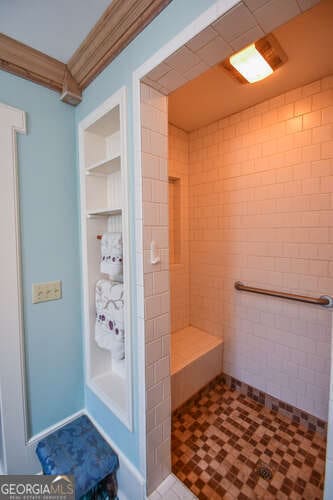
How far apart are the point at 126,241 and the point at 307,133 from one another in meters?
1.48

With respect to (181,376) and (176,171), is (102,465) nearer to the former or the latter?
(181,376)

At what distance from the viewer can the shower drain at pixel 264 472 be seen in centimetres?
122

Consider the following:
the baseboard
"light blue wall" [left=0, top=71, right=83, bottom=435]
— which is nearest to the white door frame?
the baseboard

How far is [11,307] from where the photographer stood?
1124 millimetres

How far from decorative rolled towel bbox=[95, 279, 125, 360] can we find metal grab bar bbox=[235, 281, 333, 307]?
1096 millimetres

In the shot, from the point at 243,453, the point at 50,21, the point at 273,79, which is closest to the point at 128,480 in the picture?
the point at 243,453

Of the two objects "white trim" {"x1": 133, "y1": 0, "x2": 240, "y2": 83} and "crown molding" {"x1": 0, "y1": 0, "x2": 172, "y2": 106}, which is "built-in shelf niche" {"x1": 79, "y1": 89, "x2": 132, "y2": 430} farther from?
"white trim" {"x1": 133, "y1": 0, "x2": 240, "y2": 83}

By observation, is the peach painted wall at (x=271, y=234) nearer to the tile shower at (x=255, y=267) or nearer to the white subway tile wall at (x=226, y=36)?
the tile shower at (x=255, y=267)

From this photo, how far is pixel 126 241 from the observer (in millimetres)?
1009

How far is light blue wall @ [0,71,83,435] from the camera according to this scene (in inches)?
46.4

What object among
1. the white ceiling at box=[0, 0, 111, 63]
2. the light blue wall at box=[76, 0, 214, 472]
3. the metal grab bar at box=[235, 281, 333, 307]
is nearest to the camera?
the light blue wall at box=[76, 0, 214, 472]

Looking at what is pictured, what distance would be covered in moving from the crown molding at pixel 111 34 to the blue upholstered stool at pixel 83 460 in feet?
6.74

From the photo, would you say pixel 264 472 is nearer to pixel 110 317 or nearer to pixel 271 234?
pixel 110 317

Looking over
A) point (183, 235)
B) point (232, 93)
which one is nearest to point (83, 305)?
point (183, 235)
